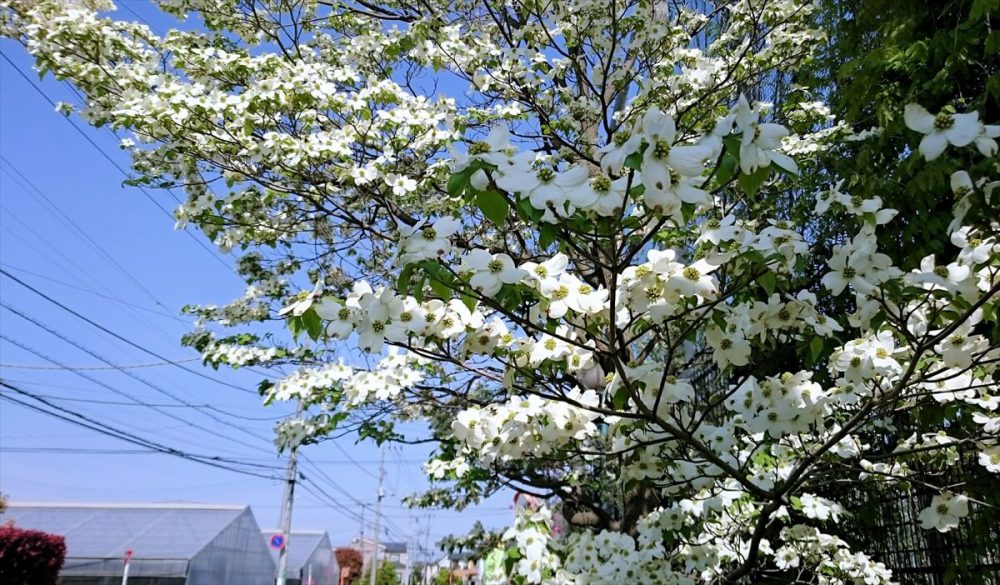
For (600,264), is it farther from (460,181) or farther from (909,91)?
(909,91)

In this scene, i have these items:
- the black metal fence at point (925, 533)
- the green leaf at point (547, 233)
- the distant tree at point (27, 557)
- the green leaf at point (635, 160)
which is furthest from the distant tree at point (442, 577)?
the green leaf at point (635, 160)

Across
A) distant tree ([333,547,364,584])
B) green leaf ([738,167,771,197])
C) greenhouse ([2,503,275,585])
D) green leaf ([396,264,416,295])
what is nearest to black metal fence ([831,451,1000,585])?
green leaf ([738,167,771,197])

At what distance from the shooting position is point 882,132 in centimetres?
262

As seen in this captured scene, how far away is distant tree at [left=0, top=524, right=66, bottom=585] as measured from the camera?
23.5 feet

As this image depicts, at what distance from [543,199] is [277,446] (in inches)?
102

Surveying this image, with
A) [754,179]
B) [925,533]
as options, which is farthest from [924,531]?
[754,179]

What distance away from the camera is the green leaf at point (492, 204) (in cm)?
106

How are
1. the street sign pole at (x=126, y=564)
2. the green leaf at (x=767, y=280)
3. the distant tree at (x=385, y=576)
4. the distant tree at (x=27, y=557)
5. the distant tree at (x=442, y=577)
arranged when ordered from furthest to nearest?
the distant tree at (x=442, y=577) → the distant tree at (x=385, y=576) → the street sign pole at (x=126, y=564) → the distant tree at (x=27, y=557) → the green leaf at (x=767, y=280)

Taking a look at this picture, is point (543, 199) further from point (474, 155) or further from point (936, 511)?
point (936, 511)

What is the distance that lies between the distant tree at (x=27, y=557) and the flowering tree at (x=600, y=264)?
5432 mm

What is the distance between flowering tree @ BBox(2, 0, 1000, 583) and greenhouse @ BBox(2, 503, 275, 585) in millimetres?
8633

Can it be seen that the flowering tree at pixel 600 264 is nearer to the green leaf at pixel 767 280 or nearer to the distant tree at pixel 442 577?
the green leaf at pixel 767 280

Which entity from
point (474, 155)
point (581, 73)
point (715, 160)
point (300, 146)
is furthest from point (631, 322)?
point (581, 73)

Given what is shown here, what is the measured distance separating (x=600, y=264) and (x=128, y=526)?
506 inches
